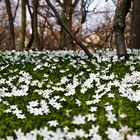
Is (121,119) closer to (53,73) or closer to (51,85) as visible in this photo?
(51,85)

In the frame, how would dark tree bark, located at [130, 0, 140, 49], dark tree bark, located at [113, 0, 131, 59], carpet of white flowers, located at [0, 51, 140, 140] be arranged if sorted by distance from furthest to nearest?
dark tree bark, located at [130, 0, 140, 49] < dark tree bark, located at [113, 0, 131, 59] < carpet of white flowers, located at [0, 51, 140, 140]

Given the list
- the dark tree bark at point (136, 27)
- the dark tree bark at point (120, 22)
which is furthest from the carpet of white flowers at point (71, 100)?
the dark tree bark at point (136, 27)

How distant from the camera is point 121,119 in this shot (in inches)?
214

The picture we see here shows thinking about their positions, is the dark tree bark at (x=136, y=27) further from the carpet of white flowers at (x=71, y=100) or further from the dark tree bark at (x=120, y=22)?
the carpet of white flowers at (x=71, y=100)

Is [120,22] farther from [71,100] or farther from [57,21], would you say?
[57,21]

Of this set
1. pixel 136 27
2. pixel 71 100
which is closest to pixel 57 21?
pixel 136 27

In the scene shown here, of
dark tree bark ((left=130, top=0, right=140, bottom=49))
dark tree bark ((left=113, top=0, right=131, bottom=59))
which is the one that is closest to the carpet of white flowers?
dark tree bark ((left=113, top=0, right=131, bottom=59))

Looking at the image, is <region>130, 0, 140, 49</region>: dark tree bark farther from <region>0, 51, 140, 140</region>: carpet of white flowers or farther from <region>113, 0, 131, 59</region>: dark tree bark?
<region>0, 51, 140, 140</region>: carpet of white flowers

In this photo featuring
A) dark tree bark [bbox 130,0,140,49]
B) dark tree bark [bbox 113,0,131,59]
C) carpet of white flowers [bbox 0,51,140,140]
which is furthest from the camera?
dark tree bark [bbox 130,0,140,49]

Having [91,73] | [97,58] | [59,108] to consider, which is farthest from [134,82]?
[97,58]

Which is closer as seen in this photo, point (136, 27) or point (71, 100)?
point (71, 100)

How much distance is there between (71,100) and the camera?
6926 millimetres

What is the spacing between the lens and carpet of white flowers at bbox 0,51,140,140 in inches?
198

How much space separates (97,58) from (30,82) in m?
3.16
